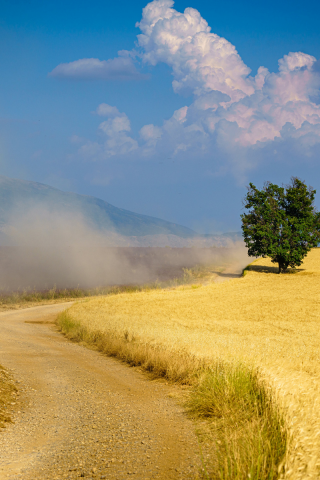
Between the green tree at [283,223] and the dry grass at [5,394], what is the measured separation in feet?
126

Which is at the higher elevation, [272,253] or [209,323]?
[272,253]

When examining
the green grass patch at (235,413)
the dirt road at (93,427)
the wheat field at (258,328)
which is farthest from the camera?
the dirt road at (93,427)

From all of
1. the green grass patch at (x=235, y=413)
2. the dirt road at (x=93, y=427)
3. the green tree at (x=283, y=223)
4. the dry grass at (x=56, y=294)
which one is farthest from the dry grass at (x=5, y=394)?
the green tree at (x=283, y=223)

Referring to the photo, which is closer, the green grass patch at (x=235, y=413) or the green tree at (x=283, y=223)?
the green grass patch at (x=235, y=413)

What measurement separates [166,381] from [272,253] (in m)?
37.1

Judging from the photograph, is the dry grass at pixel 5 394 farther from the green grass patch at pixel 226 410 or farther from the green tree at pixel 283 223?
the green tree at pixel 283 223

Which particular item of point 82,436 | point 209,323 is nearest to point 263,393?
point 82,436

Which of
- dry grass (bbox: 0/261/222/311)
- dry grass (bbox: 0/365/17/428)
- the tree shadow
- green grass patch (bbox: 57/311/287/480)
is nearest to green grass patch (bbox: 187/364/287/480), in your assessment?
green grass patch (bbox: 57/311/287/480)

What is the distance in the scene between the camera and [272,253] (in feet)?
149

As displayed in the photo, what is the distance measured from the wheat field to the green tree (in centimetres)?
276

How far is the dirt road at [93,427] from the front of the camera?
518 centimetres

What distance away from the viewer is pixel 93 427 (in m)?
6.95

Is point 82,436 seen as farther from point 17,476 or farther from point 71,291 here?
point 71,291

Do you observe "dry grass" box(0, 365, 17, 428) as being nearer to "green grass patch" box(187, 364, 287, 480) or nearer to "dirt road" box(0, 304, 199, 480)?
"dirt road" box(0, 304, 199, 480)
